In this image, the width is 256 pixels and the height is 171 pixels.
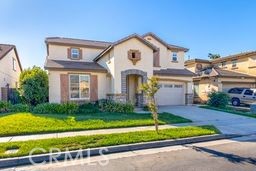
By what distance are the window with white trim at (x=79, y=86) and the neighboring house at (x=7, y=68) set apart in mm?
→ 7931

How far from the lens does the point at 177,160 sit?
6.11 meters

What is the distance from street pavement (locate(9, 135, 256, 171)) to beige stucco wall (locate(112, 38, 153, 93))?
9427 mm

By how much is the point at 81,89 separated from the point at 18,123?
6818mm

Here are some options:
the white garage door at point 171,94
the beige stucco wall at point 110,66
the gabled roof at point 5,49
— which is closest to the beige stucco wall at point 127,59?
the beige stucco wall at point 110,66


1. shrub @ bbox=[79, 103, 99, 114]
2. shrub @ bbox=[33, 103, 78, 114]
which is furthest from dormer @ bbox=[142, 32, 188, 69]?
shrub @ bbox=[33, 103, 78, 114]

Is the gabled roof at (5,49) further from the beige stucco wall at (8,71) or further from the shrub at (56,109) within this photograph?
the shrub at (56,109)

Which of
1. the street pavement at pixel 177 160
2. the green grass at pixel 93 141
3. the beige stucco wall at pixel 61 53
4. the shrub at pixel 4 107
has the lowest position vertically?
the street pavement at pixel 177 160

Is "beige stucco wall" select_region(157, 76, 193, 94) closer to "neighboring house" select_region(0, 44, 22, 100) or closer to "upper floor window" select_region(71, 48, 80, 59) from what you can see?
"upper floor window" select_region(71, 48, 80, 59)

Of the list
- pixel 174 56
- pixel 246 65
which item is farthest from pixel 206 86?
pixel 246 65

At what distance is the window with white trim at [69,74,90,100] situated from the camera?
16.4 meters

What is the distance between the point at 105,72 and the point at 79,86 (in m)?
2.35

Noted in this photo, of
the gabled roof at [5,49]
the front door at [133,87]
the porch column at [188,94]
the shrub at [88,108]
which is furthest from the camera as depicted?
the porch column at [188,94]

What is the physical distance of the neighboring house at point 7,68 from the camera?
792 inches

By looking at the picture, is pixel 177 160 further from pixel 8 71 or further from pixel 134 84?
pixel 8 71
